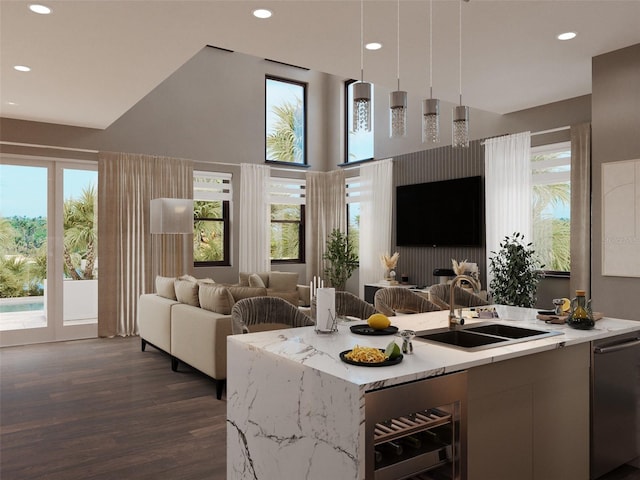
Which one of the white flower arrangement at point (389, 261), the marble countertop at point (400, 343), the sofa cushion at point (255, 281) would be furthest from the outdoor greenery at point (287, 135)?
the marble countertop at point (400, 343)

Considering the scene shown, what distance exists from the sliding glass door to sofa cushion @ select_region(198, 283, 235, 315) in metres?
3.03

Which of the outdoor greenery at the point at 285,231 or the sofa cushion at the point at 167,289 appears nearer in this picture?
the sofa cushion at the point at 167,289

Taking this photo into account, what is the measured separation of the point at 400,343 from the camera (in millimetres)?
2334

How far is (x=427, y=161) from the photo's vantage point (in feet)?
23.5

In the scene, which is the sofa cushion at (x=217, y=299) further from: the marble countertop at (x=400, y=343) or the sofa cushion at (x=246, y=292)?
the marble countertop at (x=400, y=343)

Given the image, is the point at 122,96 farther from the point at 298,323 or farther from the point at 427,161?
the point at 427,161

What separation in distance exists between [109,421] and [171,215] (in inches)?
132

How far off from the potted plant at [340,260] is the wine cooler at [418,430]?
6322 mm

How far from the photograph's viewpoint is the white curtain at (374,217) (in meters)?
7.77

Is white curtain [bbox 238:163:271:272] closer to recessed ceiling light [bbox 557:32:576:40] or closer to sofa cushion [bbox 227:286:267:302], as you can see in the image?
sofa cushion [bbox 227:286:267:302]

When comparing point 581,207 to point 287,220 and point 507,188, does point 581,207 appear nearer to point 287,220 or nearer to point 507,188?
point 507,188

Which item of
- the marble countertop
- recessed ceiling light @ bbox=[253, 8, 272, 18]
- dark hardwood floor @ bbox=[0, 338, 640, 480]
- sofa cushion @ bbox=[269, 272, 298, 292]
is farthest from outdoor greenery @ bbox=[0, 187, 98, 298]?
the marble countertop

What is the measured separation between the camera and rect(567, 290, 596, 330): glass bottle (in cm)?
270

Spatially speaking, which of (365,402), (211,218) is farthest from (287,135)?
(365,402)
